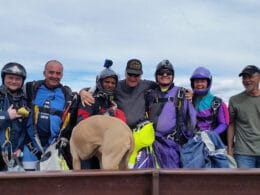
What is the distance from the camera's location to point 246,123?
19.7 feet

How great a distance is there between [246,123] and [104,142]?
2965 mm

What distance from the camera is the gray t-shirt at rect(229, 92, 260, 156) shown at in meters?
5.91

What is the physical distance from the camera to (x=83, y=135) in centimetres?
405

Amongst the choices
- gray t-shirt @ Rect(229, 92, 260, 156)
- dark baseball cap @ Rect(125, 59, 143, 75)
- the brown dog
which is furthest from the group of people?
the brown dog

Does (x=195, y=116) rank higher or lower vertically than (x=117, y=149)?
higher

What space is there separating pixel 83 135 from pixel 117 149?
44 cm

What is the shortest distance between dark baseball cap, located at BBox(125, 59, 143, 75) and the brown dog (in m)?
1.35

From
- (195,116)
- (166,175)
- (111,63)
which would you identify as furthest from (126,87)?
(166,175)

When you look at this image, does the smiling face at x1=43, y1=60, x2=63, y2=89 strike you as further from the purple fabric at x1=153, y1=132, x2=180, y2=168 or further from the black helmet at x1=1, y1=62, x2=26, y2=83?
the purple fabric at x1=153, y1=132, x2=180, y2=168

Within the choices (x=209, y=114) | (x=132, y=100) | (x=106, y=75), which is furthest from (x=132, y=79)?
(x=209, y=114)

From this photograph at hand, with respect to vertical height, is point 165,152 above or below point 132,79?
below

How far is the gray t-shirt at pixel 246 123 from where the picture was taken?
591 centimetres

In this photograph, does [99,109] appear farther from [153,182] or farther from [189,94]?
[153,182]

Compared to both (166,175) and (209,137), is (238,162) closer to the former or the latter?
(209,137)
